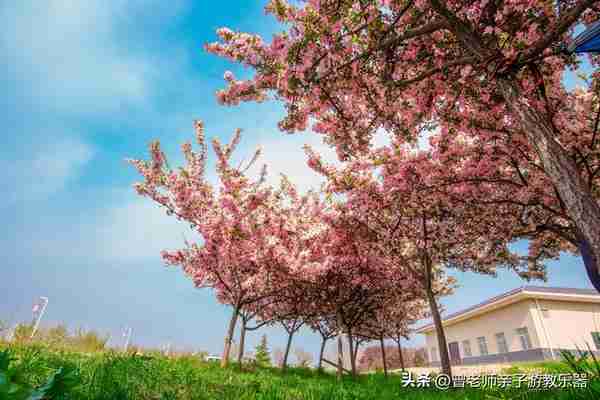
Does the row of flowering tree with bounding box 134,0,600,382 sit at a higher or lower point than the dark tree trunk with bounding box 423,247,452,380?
higher

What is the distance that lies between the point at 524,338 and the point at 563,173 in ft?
75.8

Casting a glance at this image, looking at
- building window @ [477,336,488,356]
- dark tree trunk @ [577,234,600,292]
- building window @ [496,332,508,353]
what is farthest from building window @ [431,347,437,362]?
dark tree trunk @ [577,234,600,292]

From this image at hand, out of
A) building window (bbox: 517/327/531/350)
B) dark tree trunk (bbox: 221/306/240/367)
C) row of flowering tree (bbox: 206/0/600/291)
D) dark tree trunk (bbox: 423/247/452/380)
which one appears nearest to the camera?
row of flowering tree (bbox: 206/0/600/291)

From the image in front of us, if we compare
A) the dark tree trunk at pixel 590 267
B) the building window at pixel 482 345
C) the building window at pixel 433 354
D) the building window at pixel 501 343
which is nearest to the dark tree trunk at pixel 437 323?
the dark tree trunk at pixel 590 267

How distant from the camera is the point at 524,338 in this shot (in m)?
21.9

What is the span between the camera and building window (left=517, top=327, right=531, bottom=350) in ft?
70.2

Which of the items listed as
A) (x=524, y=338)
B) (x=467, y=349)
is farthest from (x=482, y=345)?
(x=524, y=338)

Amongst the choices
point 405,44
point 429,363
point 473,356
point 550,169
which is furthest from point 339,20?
point 429,363

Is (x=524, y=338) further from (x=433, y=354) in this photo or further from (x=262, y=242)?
(x=262, y=242)

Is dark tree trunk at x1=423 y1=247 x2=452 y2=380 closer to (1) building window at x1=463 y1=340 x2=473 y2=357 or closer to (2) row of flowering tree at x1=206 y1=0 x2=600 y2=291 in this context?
(2) row of flowering tree at x1=206 y1=0 x2=600 y2=291

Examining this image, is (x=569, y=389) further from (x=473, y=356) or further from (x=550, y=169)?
(x=473, y=356)

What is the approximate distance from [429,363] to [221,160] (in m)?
37.4

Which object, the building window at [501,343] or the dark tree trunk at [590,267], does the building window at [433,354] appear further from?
the dark tree trunk at [590,267]

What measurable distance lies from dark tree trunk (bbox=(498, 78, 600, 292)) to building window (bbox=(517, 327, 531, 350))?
22219 millimetres
